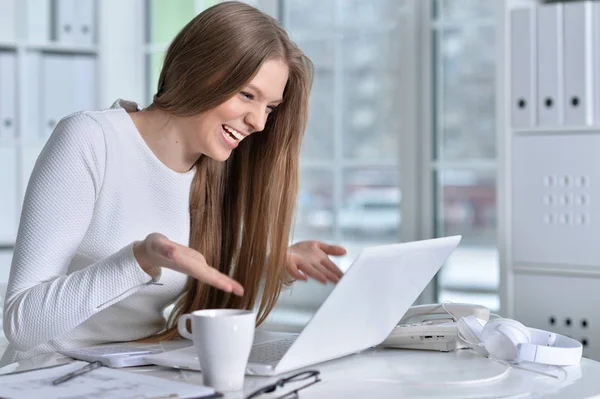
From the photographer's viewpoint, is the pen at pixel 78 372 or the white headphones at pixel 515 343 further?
the white headphones at pixel 515 343

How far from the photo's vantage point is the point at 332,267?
1485mm

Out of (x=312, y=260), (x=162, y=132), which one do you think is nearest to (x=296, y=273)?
(x=312, y=260)

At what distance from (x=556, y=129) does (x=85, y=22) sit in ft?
6.84

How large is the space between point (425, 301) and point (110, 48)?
5.81 feet

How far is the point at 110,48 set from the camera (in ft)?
12.6

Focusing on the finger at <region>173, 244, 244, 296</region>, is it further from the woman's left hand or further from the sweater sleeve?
the woman's left hand

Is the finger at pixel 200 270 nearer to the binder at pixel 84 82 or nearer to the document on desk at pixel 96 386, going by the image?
the document on desk at pixel 96 386

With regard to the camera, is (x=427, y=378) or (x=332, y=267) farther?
(x=332, y=267)

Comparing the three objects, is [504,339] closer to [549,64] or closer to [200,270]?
[200,270]

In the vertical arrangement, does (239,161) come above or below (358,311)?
above

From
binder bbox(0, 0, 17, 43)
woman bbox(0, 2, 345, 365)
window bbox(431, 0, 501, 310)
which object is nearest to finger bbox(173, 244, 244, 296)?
woman bbox(0, 2, 345, 365)

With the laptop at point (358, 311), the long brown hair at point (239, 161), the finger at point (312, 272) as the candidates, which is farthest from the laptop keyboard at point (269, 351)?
the long brown hair at point (239, 161)

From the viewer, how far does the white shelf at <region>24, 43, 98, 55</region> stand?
3602 millimetres

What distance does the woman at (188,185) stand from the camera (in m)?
1.45
